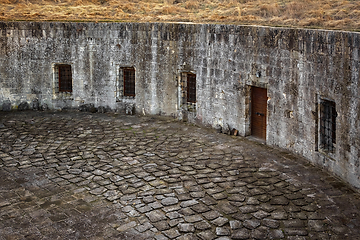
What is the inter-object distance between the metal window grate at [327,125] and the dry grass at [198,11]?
3.23 m

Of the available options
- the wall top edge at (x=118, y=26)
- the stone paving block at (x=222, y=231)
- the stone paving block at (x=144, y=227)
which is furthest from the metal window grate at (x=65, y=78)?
the stone paving block at (x=222, y=231)

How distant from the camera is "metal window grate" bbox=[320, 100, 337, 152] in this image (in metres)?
12.3

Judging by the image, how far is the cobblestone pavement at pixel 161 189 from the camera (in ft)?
31.2

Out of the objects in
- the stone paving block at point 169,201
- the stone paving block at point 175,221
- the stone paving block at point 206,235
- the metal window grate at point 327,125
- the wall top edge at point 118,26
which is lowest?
the stone paving block at point 206,235

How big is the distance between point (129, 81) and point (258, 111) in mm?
5783

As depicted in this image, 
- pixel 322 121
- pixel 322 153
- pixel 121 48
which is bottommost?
pixel 322 153

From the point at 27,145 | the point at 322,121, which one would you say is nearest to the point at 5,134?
the point at 27,145

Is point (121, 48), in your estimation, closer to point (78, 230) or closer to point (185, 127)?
point (185, 127)

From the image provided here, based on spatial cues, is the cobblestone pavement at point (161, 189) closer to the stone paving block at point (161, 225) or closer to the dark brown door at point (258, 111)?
the stone paving block at point (161, 225)

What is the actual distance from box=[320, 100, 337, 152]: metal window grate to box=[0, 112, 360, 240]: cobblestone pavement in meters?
0.72

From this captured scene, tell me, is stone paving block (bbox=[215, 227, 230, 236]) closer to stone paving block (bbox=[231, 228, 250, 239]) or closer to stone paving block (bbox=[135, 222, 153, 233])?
stone paving block (bbox=[231, 228, 250, 239])

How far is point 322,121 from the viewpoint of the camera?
12555mm

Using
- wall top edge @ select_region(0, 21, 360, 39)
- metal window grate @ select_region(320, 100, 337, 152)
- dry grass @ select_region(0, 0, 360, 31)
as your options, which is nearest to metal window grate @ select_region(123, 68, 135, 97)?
wall top edge @ select_region(0, 21, 360, 39)

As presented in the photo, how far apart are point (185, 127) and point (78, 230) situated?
7769 millimetres
